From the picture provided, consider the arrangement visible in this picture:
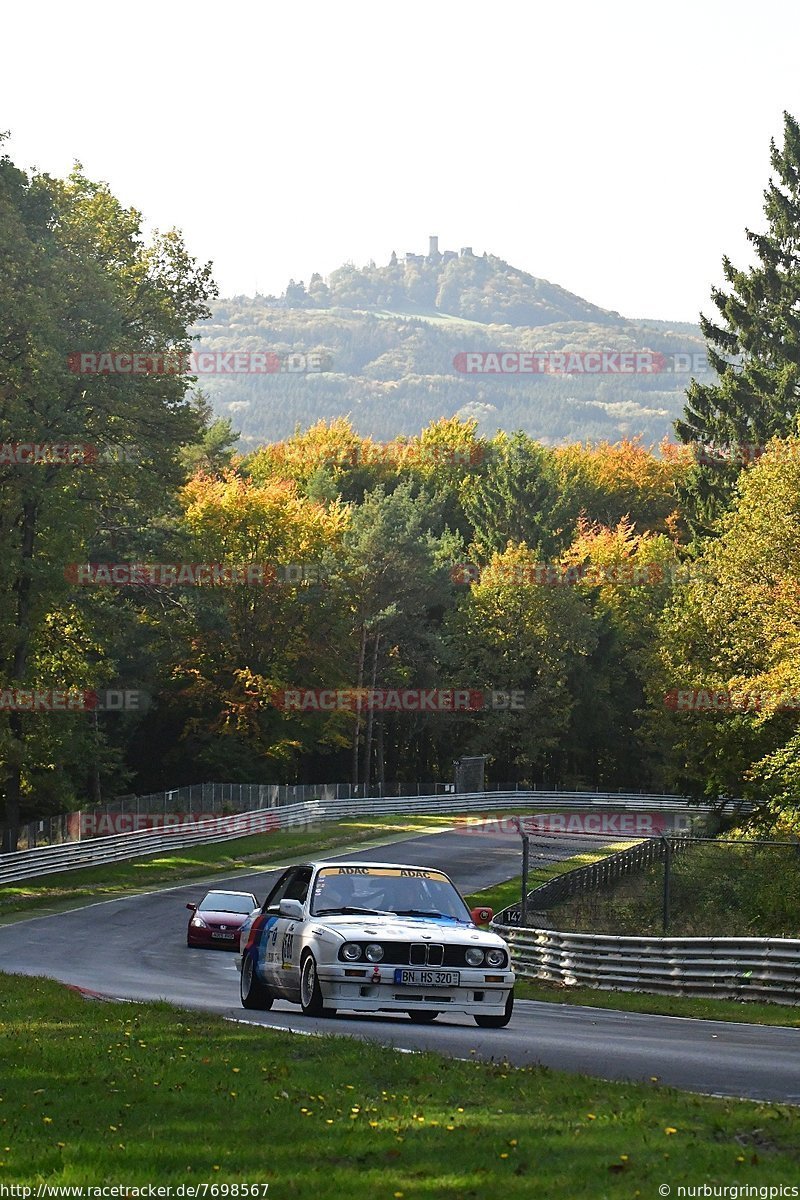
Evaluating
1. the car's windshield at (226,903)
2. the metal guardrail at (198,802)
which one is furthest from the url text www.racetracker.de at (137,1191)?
the metal guardrail at (198,802)

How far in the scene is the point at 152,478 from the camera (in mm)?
48875

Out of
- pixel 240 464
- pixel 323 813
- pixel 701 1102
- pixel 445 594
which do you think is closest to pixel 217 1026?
pixel 701 1102

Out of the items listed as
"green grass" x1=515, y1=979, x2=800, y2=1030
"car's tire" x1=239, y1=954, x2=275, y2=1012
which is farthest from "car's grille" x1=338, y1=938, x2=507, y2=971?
"green grass" x1=515, y1=979, x2=800, y2=1030

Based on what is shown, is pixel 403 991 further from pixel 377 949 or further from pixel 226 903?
pixel 226 903

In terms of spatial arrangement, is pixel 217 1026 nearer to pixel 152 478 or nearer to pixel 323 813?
pixel 152 478

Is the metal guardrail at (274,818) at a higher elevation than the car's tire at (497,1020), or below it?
below

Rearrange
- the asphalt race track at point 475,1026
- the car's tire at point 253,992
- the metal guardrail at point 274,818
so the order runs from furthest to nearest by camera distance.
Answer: the metal guardrail at point 274,818 → the car's tire at point 253,992 → the asphalt race track at point 475,1026

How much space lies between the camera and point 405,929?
1538 cm

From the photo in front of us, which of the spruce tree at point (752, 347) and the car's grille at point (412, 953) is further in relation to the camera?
the spruce tree at point (752, 347)

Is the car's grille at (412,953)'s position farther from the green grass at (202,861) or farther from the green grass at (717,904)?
the green grass at (202,861)

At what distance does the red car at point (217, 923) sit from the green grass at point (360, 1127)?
857 inches

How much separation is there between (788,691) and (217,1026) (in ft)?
104

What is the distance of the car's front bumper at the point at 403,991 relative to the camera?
1494 centimetres

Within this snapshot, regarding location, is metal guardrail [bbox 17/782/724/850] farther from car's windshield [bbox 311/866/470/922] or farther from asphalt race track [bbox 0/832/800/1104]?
car's windshield [bbox 311/866/470/922]
